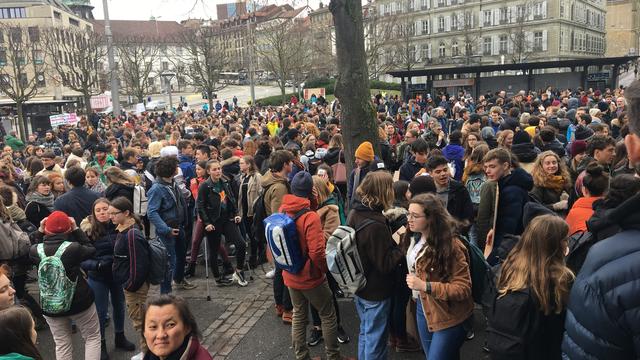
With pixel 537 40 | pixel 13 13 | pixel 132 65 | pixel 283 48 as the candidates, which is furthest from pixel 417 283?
pixel 13 13

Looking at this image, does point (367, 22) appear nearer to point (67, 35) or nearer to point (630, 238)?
point (67, 35)

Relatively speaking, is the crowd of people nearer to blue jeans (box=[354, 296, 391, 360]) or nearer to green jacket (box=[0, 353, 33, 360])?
blue jeans (box=[354, 296, 391, 360])

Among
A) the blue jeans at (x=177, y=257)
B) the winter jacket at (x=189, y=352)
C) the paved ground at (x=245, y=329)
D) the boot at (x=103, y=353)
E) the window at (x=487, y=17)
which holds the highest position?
the window at (x=487, y=17)

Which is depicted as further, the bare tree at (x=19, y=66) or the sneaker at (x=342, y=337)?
the bare tree at (x=19, y=66)

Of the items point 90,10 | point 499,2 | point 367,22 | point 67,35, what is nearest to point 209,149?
point 367,22

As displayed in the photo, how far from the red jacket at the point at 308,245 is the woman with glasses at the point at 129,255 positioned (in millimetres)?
1608

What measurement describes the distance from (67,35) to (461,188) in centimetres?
5220

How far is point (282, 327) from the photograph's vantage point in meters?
6.00

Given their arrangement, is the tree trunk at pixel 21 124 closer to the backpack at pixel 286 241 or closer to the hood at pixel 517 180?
the backpack at pixel 286 241

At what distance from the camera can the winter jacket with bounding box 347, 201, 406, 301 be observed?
4133mm

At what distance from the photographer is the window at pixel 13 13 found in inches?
2911

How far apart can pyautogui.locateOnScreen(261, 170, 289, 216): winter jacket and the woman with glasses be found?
1816 millimetres

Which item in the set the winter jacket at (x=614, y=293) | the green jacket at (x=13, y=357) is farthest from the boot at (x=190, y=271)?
the winter jacket at (x=614, y=293)

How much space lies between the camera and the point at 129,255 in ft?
16.7
